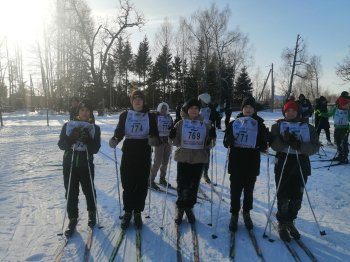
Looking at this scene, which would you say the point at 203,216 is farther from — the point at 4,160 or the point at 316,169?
the point at 4,160

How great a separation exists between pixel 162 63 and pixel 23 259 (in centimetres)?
4259

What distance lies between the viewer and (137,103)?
16.5 feet

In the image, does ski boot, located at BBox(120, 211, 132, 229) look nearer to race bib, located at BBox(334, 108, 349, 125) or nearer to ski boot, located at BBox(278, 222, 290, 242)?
ski boot, located at BBox(278, 222, 290, 242)

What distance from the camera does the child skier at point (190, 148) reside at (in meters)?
4.95

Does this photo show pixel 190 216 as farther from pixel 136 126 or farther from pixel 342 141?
pixel 342 141

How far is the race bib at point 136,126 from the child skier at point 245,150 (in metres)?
1.19

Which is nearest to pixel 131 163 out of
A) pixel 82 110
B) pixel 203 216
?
pixel 82 110

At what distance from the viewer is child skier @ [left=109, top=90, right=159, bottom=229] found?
495 centimetres

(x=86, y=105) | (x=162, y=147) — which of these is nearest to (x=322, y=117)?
(x=162, y=147)

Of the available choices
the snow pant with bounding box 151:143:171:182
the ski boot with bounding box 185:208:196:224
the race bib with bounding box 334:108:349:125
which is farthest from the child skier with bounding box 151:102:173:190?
the race bib with bounding box 334:108:349:125

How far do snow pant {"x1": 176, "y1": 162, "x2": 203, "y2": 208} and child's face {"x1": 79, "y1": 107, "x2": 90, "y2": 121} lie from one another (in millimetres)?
1532

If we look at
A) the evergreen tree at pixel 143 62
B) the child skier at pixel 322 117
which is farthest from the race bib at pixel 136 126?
the evergreen tree at pixel 143 62

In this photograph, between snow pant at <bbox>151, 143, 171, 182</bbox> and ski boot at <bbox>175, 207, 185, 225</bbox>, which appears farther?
snow pant at <bbox>151, 143, 171, 182</bbox>

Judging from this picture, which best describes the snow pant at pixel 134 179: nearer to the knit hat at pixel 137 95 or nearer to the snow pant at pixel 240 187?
the knit hat at pixel 137 95
